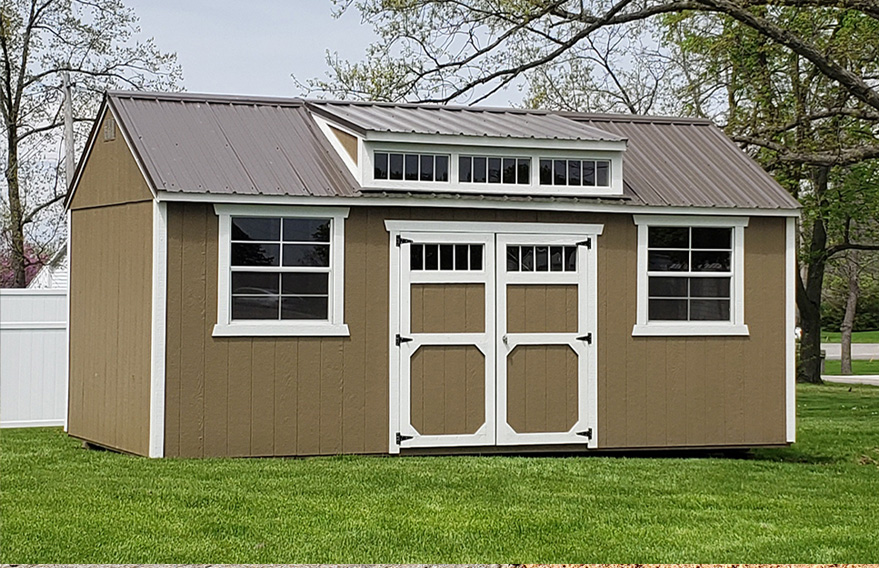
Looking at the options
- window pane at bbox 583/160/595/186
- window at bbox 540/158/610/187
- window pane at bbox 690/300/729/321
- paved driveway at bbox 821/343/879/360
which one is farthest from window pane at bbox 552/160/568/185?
paved driveway at bbox 821/343/879/360

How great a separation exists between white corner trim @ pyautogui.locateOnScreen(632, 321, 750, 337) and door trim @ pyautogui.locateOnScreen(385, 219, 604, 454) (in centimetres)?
50

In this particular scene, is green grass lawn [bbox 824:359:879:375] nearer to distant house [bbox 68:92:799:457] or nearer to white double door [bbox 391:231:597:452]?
distant house [bbox 68:92:799:457]

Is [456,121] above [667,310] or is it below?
above

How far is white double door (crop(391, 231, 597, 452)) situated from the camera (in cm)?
1083

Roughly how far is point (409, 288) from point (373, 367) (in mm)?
792

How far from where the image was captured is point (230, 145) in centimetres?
1116

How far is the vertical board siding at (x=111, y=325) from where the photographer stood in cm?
1047

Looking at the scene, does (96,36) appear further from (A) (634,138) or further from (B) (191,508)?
(B) (191,508)

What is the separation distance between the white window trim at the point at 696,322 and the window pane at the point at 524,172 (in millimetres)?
1135

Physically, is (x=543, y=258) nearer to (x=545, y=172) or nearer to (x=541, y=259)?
(x=541, y=259)

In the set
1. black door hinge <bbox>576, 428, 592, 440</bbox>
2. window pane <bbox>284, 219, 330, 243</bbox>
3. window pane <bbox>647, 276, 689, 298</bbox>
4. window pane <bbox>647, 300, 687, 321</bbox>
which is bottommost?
black door hinge <bbox>576, 428, 592, 440</bbox>

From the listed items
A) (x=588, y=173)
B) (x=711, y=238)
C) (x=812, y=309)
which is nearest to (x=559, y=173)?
(x=588, y=173)

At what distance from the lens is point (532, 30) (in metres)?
15.1

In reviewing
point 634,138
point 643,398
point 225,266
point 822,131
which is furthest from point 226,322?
point 822,131
